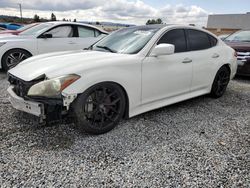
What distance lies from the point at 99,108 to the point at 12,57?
4.39m

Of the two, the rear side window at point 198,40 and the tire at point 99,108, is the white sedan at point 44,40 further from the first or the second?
the tire at point 99,108

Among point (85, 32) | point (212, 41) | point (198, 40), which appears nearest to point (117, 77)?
point (198, 40)

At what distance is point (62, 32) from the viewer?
7020 millimetres

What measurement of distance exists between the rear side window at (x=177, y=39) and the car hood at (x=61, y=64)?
815 mm

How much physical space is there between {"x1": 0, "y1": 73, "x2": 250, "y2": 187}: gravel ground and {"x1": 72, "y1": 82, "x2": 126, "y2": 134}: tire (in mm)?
142

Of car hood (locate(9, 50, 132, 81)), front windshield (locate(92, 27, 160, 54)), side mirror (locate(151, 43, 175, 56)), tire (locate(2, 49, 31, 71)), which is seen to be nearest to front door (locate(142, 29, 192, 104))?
side mirror (locate(151, 43, 175, 56))

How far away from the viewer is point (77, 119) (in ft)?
9.37

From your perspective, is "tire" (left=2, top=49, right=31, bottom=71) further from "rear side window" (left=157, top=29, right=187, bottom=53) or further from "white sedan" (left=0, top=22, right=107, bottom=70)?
"rear side window" (left=157, top=29, right=187, bottom=53)

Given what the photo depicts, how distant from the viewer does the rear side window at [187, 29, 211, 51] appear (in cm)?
410

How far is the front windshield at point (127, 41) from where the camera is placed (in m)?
3.48

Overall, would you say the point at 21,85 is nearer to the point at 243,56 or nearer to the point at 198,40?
the point at 198,40

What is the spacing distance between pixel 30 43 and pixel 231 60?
16.5 feet

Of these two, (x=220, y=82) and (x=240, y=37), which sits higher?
(x=240, y=37)

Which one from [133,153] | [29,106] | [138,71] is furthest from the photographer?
[138,71]
